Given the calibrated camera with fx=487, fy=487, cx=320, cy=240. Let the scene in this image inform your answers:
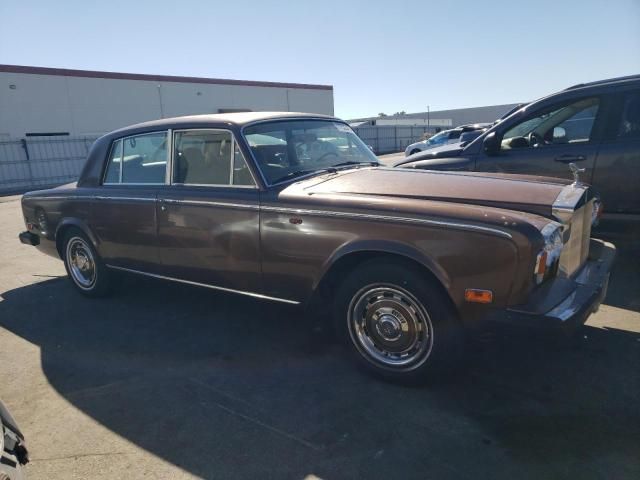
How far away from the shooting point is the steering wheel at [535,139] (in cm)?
516

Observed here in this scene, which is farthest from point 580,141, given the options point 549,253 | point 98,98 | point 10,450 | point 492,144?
point 98,98

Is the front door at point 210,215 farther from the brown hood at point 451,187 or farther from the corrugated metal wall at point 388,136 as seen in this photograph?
the corrugated metal wall at point 388,136

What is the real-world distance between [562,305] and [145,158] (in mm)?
3559

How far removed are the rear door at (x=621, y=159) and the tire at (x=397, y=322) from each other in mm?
2896

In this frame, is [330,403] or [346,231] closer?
[330,403]

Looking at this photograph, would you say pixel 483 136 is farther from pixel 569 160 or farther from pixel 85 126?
pixel 85 126

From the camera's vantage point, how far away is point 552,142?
5086 millimetres

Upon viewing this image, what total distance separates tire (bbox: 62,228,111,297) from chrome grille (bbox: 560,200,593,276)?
160 inches

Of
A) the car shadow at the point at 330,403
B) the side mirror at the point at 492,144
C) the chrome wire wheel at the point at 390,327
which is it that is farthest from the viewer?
the side mirror at the point at 492,144

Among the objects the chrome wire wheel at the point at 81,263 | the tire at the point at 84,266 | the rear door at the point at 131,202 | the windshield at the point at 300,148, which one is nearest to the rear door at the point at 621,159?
the windshield at the point at 300,148

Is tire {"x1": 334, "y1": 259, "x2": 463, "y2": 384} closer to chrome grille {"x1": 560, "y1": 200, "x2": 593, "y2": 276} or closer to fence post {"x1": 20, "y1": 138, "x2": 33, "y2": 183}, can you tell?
chrome grille {"x1": 560, "y1": 200, "x2": 593, "y2": 276}

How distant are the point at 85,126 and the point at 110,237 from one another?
23.7m

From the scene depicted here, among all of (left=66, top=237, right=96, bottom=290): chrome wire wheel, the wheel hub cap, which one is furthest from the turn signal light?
(left=66, top=237, right=96, bottom=290): chrome wire wheel

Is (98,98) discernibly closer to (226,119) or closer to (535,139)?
(226,119)
